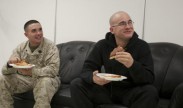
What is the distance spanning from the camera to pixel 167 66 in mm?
2604

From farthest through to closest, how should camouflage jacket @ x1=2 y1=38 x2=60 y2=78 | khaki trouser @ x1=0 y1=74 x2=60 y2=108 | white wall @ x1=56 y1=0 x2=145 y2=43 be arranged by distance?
white wall @ x1=56 y1=0 x2=145 y2=43, camouflage jacket @ x1=2 y1=38 x2=60 y2=78, khaki trouser @ x1=0 y1=74 x2=60 y2=108

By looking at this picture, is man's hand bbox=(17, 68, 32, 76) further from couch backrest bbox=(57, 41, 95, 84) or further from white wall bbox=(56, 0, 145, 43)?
white wall bbox=(56, 0, 145, 43)

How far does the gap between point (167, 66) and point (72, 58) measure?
3.74ft

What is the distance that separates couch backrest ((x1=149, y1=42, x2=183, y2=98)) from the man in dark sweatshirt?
452mm

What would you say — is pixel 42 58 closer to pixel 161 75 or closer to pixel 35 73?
pixel 35 73

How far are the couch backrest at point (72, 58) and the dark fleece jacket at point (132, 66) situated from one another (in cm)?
72

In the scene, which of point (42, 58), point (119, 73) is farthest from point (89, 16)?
point (119, 73)

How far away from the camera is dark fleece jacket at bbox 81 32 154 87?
204 cm

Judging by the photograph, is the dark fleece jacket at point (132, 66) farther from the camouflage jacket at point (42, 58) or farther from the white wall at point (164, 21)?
the white wall at point (164, 21)

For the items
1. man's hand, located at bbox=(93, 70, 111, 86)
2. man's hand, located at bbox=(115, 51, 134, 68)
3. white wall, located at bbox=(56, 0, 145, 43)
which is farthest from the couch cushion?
white wall, located at bbox=(56, 0, 145, 43)

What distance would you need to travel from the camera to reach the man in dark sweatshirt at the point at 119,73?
201 centimetres

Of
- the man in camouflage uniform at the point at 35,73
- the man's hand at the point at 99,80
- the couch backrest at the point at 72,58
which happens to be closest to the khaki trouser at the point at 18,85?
the man in camouflage uniform at the point at 35,73

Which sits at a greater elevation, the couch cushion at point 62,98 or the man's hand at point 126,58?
the man's hand at point 126,58

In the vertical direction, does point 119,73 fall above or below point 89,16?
below
